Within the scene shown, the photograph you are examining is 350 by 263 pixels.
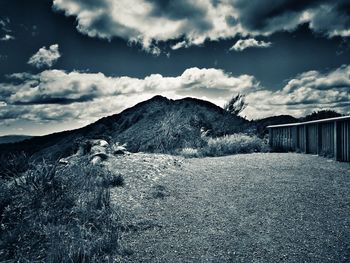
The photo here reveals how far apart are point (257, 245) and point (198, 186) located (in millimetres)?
2471

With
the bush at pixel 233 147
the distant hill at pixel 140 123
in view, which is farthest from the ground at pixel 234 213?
the distant hill at pixel 140 123

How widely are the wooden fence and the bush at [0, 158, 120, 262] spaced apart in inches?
267

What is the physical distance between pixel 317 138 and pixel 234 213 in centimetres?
671

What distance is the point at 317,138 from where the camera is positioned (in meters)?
9.93

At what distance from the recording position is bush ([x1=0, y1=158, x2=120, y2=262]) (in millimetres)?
3222

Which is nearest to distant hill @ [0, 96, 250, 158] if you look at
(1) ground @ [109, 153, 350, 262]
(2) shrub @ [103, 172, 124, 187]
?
(1) ground @ [109, 153, 350, 262]

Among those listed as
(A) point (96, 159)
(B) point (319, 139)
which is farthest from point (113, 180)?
(B) point (319, 139)

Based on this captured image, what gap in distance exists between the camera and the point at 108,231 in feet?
12.2

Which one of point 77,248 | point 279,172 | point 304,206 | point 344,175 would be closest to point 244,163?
point 279,172

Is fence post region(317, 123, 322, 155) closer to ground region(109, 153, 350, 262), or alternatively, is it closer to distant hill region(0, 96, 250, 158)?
ground region(109, 153, 350, 262)

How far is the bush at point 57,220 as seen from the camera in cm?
322

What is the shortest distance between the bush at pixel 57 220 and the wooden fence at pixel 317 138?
22.2 ft

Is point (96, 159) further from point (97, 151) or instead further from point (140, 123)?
point (140, 123)

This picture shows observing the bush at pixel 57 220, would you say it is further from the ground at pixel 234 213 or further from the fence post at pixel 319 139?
the fence post at pixel 319 139
